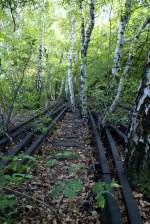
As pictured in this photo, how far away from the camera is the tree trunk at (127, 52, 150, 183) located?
4.70 meters

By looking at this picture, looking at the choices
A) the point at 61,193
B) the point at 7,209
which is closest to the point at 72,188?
the point at 7,209

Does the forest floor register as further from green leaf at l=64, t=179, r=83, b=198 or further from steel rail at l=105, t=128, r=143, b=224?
steel rail at l=105, t=128, r=143, b=224

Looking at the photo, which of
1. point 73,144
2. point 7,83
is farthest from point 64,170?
point 7,83

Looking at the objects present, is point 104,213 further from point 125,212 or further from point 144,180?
point 144,180

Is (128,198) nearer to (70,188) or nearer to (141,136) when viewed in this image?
(141,136)

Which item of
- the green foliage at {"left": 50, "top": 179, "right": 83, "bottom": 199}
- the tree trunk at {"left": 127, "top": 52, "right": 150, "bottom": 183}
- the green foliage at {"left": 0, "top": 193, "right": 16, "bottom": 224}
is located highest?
the tree trunk at {"left": 127, "top": 52, "right": 150, "bottom": 183}

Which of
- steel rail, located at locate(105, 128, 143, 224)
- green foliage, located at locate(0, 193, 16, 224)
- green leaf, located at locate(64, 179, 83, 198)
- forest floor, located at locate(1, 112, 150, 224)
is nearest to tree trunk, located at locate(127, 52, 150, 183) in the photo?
steel rail, located at locate(105, 128, 143, 224)

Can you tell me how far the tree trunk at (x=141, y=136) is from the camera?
4699mm

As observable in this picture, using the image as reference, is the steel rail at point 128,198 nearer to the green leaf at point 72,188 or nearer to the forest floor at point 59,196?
the forest floor at point 59,196

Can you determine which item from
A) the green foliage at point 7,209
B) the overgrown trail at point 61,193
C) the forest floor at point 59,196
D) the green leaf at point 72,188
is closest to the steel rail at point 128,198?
the forest floor at point 59,196

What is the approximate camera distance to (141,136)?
4.82m

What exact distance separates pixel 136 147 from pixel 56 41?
106 ft

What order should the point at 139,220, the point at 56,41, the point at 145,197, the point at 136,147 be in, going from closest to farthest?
1. the point at 139,220
2. the point at 145,197
3. the point at 136,147
4. the point at 56,41

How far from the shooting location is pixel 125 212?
4105mm
